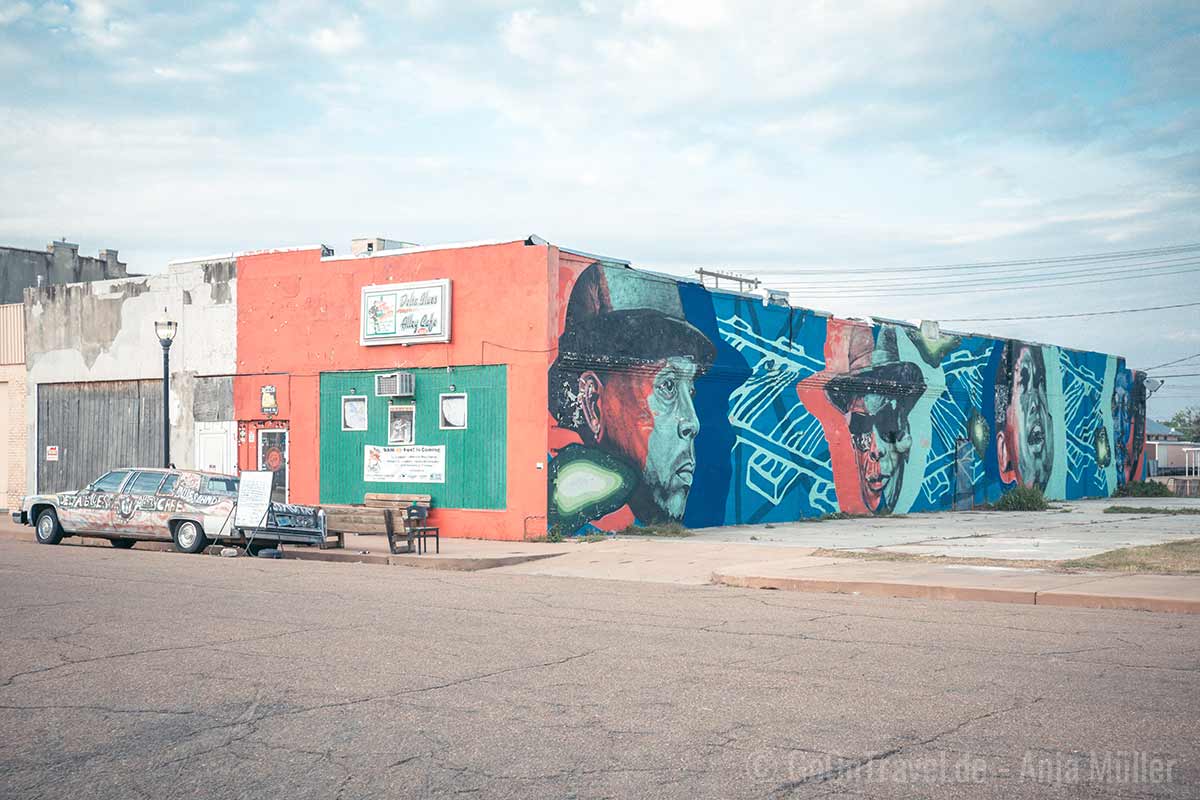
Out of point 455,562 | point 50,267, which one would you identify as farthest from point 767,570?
point 50,267

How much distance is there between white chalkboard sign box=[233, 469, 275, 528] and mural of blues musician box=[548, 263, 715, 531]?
5.99 meters

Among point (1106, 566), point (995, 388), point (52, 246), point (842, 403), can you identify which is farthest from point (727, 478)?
point (52, 246)

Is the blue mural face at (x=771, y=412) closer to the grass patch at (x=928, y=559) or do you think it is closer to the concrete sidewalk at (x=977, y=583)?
the grass patch at (x=928, y=559)

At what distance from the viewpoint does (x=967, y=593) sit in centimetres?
1432

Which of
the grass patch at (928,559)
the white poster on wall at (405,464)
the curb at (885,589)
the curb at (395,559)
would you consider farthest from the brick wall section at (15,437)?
the curb at (885,589)

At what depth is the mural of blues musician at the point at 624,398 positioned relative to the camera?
24625 millimetres

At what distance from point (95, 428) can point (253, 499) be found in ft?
46.9

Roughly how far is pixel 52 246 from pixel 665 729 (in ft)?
145

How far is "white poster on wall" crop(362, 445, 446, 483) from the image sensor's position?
2569 cm

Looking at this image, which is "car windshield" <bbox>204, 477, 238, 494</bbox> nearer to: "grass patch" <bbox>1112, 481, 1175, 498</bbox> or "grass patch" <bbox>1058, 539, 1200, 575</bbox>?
"grass patch" <bbox>1058, 539, 1200, 575</bbox>

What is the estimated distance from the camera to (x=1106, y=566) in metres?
16.7

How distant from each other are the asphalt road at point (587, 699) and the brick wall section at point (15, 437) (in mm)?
22966

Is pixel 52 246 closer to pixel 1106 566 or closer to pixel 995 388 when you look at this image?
pixel 995 388

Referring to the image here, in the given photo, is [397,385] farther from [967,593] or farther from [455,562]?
[967,593]
